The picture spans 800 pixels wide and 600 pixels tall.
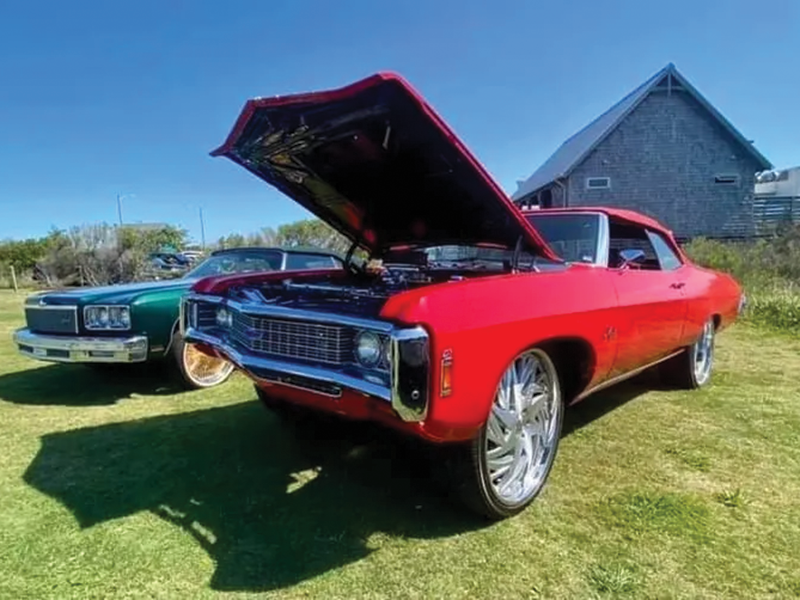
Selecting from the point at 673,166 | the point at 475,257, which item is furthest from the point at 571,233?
the point at 673,166

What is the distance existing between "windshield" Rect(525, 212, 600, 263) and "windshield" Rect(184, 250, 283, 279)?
3137 millimetres

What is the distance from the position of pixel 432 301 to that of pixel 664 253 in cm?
324

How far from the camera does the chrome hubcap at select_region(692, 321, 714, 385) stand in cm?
545

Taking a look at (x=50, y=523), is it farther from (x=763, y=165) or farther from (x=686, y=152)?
(x=763, y=165)

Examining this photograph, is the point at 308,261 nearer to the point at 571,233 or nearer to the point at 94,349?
the point at 94,349

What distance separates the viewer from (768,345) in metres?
7.77

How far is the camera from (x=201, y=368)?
18.3ft

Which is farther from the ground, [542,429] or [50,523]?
[542,429]

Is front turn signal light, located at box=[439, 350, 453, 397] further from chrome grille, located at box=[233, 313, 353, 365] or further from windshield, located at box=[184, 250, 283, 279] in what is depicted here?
windshield, located at box=[184, 250, 283, 279]

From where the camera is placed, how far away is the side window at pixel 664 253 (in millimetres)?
4797

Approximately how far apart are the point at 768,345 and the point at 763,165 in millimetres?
18152

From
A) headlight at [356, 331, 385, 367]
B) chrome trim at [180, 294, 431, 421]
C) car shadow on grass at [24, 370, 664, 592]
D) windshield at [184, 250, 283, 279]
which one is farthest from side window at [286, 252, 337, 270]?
headlight at [356, 331, 385, 367]

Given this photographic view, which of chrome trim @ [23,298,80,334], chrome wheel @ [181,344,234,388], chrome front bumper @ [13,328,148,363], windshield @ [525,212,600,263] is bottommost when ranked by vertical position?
chrome wheel @ [181,344,234,388]

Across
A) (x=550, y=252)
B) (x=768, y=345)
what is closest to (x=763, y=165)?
(x=768, y=345)
